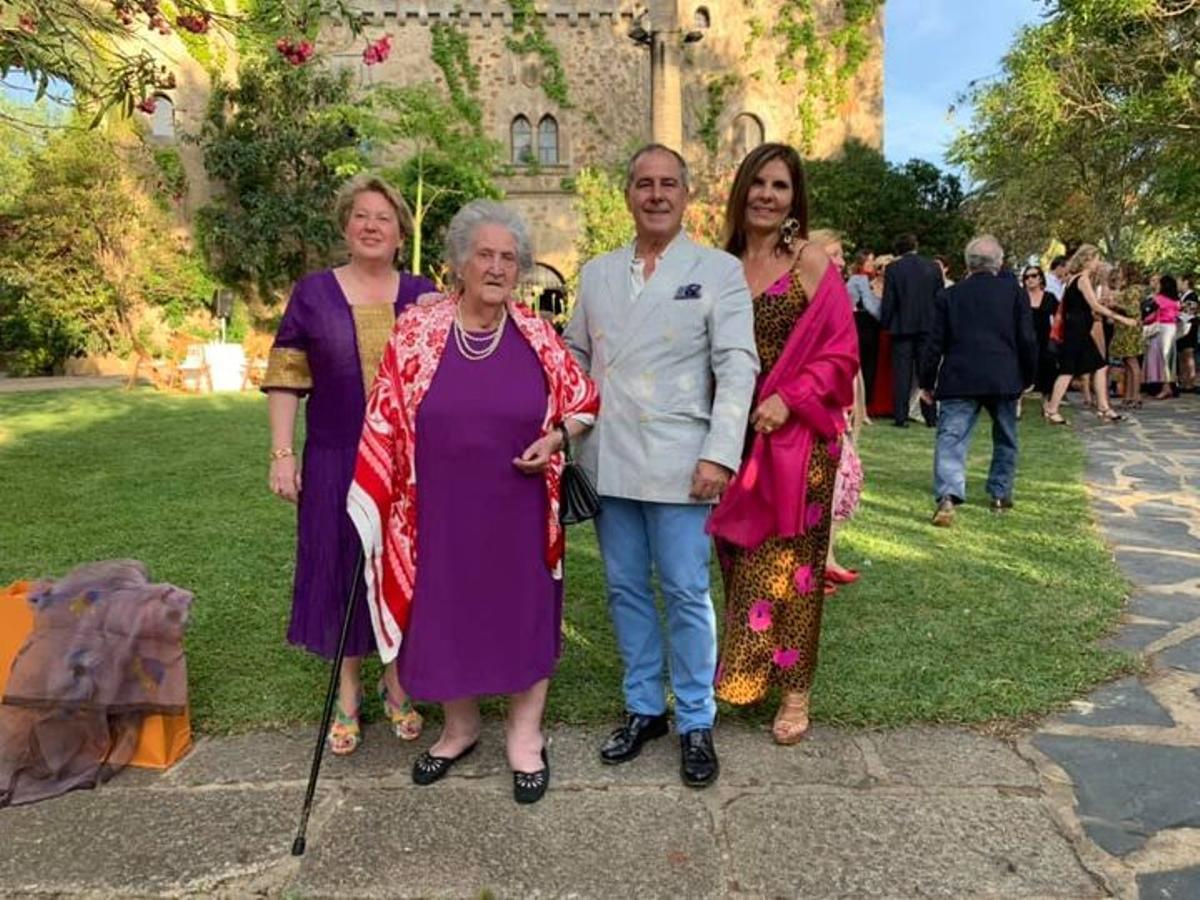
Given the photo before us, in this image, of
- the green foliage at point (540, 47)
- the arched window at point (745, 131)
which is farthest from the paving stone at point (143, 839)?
the arched window at point (745, 131)

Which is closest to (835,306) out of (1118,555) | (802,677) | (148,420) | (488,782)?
(802,677)

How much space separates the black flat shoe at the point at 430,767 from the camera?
113 inches

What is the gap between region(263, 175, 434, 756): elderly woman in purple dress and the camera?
299cm

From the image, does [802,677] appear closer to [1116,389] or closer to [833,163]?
[1116,389]

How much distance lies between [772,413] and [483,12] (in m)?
26.3

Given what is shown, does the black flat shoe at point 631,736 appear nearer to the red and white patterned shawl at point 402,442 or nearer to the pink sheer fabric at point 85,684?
the red and white patterned shawl at point 402,442

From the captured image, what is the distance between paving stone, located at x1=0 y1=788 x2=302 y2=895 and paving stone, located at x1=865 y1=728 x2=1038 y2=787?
1.84m

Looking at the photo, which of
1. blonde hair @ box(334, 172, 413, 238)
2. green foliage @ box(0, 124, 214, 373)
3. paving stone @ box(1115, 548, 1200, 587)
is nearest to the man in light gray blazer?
blonde hair @ box(334, 172, 413, 238)

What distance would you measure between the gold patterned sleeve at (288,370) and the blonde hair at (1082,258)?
9240mm

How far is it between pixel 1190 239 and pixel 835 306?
32.9 m

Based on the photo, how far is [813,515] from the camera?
310 centimetres

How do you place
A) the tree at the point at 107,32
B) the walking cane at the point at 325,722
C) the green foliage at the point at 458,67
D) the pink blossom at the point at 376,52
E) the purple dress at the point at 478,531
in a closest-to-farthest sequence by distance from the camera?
the walking cane at the point at 325,722 < the purple dress at the point at 478,531 < the tree at the point at 107,32 < the pink blossom at the point at 376,52 < the green foliage at the point at 458,67

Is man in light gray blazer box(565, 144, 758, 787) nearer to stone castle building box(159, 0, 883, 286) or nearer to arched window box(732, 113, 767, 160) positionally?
stone castle building box(159, 0, 883, 286)

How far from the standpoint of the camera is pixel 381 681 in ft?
11.6
